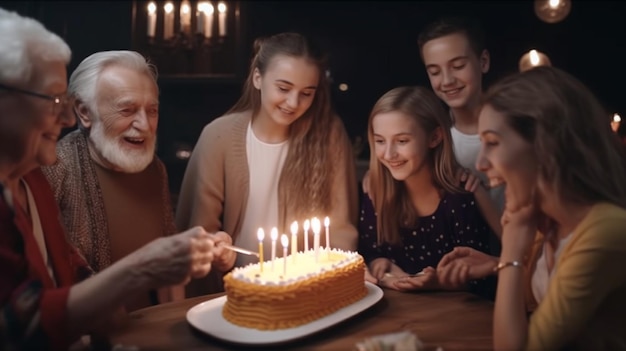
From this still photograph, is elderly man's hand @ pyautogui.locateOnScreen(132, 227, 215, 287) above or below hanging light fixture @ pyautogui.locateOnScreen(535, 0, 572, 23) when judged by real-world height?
below

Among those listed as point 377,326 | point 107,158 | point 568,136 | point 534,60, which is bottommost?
point 377,326

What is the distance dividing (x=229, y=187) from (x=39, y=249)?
1.32 meters

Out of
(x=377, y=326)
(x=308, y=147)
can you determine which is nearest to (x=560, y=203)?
(x=377, y=326)

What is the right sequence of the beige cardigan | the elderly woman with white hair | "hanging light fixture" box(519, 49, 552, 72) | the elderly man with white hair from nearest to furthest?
the elderly woman with white hair → the elderly man with white hair → the beige cardigan → "hanging light fixture" box(519, 49, 552, 72)

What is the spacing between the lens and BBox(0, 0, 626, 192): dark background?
207 inches

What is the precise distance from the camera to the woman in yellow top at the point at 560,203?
5.69 ft

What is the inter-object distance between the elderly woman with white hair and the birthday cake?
0.76 ft

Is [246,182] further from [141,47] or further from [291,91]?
[141,47]

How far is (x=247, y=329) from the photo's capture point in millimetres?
1971

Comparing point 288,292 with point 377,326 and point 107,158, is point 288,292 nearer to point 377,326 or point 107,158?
point 377,326

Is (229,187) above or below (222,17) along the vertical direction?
below

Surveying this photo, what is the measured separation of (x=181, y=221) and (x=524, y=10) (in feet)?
12.5

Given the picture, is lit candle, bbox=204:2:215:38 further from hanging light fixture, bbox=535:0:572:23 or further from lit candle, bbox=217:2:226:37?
hanging light fixture, bbox=535:0:572:23

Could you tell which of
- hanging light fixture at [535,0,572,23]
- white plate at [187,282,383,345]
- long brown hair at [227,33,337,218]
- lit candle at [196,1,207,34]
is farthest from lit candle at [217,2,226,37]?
white plate at [187,282,383,345]
